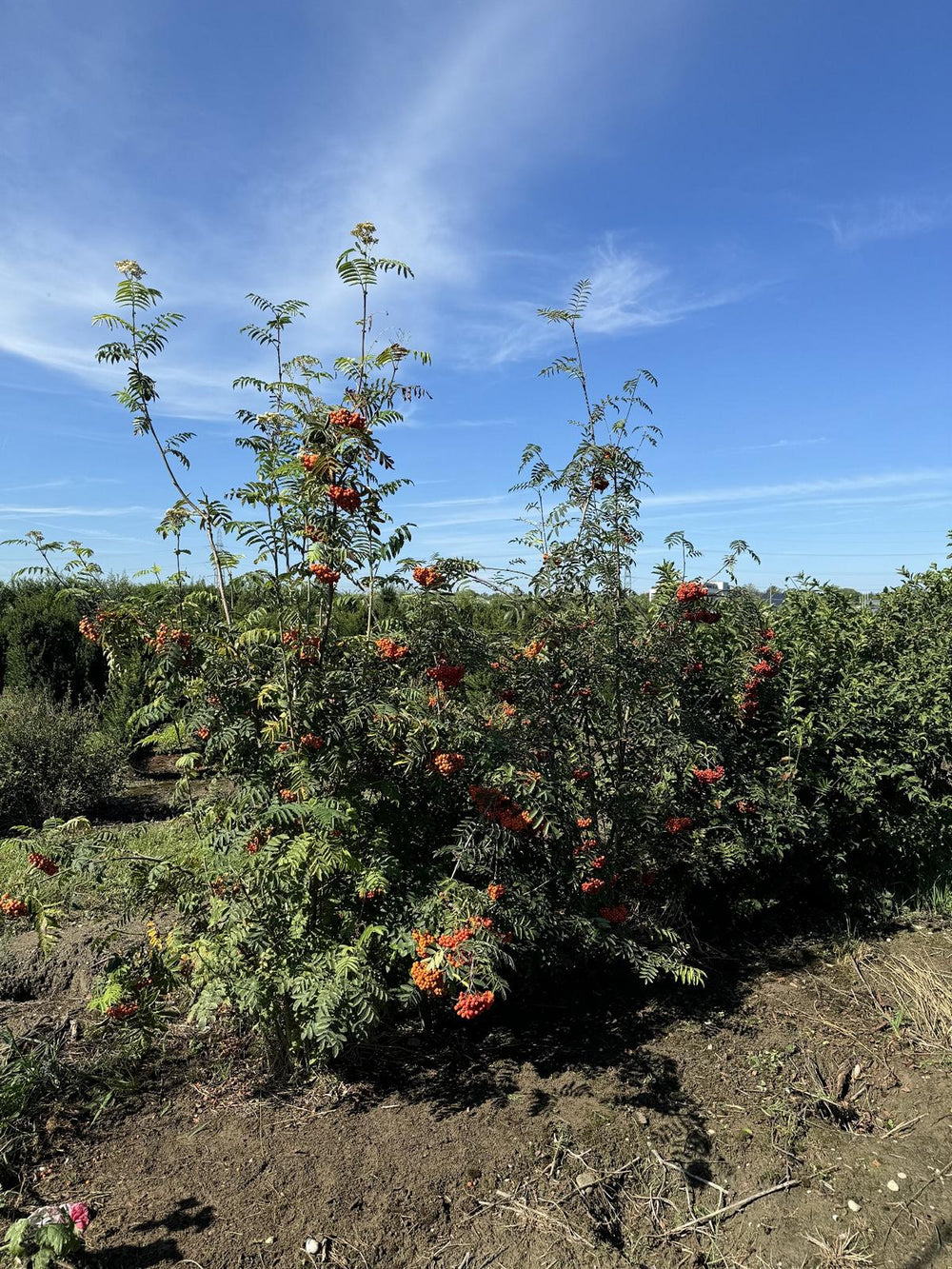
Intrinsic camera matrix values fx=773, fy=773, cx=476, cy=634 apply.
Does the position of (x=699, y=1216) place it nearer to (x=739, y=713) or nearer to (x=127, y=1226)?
(x=127, y=1226)

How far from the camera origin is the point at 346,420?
104 inches

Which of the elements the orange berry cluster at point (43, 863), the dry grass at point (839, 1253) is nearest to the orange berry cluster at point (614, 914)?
the dry grass at point (839, 1253)

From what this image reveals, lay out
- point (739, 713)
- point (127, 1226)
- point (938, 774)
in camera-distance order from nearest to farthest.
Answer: point (127, 1226), point (739, 713), point (938, 774)

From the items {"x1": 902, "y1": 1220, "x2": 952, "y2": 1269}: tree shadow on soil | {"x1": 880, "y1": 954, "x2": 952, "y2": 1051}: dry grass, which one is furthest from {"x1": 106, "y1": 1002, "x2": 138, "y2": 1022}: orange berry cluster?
{"x1": 880, "y1": 954, "x2": 952, "y2": 1051}: dry grass

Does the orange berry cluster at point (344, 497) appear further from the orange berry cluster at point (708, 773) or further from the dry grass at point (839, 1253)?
the dry grass at point (839, 1253)

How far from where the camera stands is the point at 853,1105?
2.95 metres

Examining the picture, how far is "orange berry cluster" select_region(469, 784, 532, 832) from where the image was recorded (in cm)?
288

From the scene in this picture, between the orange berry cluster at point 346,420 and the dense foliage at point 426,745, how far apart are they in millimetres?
14

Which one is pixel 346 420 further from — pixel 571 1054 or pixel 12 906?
pixel 571 1054

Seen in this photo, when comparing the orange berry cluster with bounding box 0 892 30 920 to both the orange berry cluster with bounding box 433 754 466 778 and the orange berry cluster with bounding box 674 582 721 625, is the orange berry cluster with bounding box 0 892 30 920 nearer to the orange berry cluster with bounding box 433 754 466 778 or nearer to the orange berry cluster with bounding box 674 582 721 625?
the orange berry cluster with bounding box 433 754 466 778

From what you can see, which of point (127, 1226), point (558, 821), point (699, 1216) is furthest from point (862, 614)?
point (127, 1226)

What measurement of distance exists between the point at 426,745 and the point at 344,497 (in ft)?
3.12

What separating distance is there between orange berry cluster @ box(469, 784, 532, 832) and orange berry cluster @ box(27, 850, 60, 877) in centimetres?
149

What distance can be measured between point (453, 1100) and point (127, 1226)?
1.12 meters
